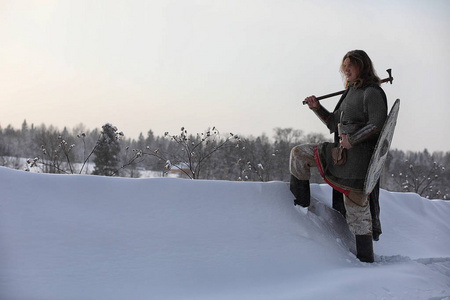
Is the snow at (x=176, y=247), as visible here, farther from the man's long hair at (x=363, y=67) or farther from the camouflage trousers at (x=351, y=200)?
the man's long hair at (x=363, y=67)

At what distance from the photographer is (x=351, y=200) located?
258 cm

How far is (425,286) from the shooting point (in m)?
2.16

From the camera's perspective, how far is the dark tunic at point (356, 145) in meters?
2.46

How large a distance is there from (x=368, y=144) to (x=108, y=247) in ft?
5.66

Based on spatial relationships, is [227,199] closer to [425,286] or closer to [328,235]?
[328,235]

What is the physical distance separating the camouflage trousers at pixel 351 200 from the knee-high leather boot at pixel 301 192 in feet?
0.12

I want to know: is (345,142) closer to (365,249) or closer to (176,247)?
(365,249)

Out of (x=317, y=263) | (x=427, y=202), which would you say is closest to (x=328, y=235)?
(x=317, y=263)

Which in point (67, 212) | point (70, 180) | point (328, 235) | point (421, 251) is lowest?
point (421, 251)

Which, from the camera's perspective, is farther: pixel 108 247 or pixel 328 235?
pixel 328 235

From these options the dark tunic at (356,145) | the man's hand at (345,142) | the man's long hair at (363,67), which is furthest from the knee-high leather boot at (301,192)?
the man's long hair at (363,67)

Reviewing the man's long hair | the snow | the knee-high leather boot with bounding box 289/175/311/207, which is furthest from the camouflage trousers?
the man's long hair

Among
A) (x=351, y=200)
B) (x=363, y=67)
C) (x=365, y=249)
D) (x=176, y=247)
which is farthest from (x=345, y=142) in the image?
(x=176, y=247)

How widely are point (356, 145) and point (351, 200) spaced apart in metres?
0.38
